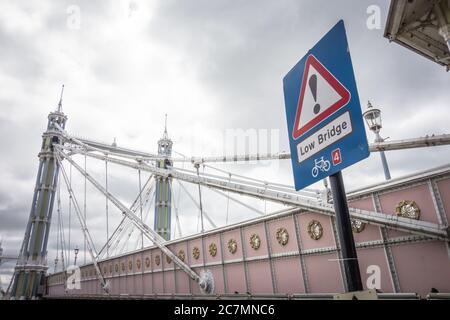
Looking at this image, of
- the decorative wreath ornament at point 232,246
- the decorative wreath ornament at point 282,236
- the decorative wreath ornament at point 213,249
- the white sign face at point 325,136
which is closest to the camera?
the white sign face at point 325,136

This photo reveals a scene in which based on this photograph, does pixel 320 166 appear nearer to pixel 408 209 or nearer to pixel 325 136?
pixel 325 136

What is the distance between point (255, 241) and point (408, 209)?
6332 mm

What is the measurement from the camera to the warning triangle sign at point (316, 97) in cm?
243

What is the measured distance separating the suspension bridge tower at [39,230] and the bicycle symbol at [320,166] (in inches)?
1629

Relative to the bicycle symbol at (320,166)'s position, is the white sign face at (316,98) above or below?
above

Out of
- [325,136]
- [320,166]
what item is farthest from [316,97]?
[320,166]

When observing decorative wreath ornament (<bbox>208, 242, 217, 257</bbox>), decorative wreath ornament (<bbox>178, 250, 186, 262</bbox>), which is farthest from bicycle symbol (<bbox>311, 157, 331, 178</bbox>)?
decorative wreath ornament (<bbox>178, 250, 186, 262</bbox>)

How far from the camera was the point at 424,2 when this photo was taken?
665 centimetres

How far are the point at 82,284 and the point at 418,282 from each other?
108 feet

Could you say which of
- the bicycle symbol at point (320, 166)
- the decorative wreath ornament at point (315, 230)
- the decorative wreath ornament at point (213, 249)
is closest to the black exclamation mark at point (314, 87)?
the bicycle symbol at point (320, 166)

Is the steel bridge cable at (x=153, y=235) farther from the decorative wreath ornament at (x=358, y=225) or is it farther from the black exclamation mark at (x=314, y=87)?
the black exclamation mark at (x=314, y=87)

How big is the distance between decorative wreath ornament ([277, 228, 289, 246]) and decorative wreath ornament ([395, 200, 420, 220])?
4.22 metres

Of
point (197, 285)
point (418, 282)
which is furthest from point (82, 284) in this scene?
point (418, 282)

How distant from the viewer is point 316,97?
2.71 meters
